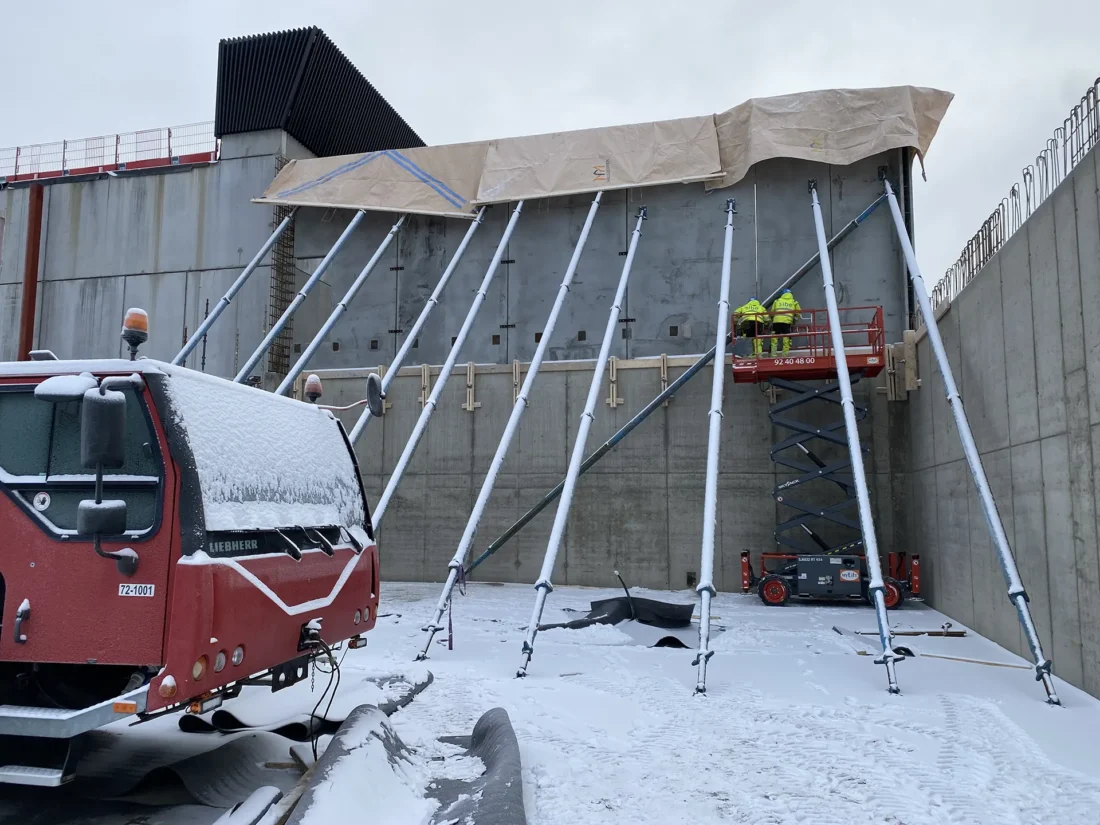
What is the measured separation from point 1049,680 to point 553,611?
270 inches

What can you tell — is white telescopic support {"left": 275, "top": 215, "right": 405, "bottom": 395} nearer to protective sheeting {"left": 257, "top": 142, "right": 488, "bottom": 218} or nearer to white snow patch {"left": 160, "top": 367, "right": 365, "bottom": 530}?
protective sheeting {"left": 257, "top": 142, "right": 488, "bottom": 218}

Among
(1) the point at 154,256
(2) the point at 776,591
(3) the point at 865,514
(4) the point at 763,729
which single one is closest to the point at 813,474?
(2) the point at 776,591

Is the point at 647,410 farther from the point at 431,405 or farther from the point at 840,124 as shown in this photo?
the point at 840,124

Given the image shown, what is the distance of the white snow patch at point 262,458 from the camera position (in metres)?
4.15

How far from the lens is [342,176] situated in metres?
18.7

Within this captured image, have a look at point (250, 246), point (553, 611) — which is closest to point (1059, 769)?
point (553, 611)

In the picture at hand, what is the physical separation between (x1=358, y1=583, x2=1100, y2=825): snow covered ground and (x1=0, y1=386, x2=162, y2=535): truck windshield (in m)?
1.95

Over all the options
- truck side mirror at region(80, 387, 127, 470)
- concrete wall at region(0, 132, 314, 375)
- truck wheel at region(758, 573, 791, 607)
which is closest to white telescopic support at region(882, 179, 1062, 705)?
truck wheel at region(758, 573, 791, 607)

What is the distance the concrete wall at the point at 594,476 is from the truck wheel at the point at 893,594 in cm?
185

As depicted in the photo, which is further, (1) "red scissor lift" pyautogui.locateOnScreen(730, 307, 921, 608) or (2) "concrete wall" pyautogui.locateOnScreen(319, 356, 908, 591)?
(2) "concrete wall" pyautogui.locateOnScreen(319, 356, 908, 591)

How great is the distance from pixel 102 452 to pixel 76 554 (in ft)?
2.30

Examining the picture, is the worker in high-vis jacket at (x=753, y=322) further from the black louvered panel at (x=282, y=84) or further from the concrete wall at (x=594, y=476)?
the black louvered panel at (x=282, y=84)

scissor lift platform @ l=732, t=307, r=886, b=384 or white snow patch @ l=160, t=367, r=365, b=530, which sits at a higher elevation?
scissor lift platform @ l=732, t=307, r=886, b=384

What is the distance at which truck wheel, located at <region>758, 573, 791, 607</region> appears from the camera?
13289 millimetres
